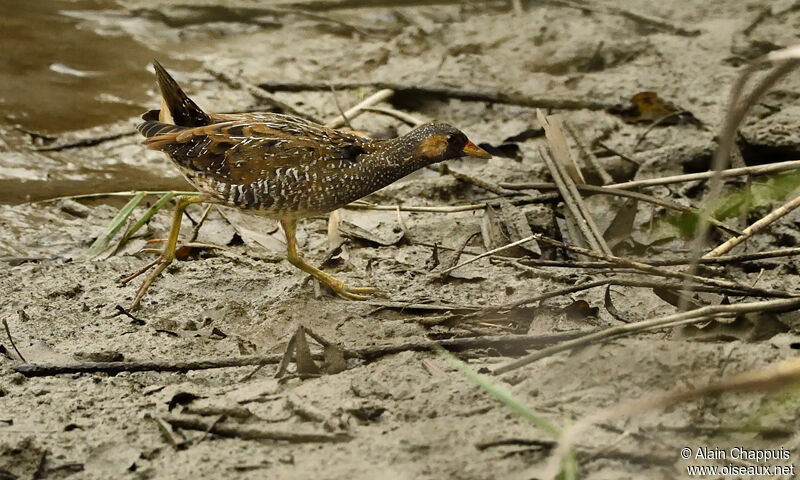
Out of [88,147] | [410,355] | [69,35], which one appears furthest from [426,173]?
[69,35]

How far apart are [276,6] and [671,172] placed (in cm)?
431

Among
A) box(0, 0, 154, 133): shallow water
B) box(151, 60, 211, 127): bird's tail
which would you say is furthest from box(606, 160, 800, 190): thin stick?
box(0, 0, 154, 133): shallow water

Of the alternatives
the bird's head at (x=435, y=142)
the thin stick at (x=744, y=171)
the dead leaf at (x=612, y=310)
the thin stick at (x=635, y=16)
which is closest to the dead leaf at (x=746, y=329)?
the dead leaf at (x=612, y=310)

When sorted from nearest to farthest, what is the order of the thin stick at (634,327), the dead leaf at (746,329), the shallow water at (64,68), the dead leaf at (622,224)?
the thin stick at (634,327), the dead leaf at (746,329), the dead leaf at (622,224), the shallow water at (64,68)

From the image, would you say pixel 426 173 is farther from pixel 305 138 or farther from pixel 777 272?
A: pixel 777 272

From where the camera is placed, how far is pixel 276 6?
8648 mm

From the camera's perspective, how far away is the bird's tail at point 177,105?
15.8ft

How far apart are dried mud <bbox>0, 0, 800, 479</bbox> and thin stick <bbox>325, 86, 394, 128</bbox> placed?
0.61 feet

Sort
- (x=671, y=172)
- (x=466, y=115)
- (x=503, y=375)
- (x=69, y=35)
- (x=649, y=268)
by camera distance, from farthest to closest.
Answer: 1. (x=69, y=35)
2. (x=466, y=115)
3. (x=671, y=172)
4. (x=649, y=268)
5. (x=503, y=375)

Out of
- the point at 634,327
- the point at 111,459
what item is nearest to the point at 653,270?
the point at 634,327

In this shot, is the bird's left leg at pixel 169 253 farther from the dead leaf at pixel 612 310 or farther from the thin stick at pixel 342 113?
the dead leaf at pixel 612 310

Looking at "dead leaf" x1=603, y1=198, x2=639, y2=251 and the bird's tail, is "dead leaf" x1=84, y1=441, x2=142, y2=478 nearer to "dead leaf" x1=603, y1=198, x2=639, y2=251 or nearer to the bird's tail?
the bird's tail

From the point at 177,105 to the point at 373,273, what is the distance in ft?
4.38

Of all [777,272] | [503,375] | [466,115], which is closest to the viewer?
[503,375]
